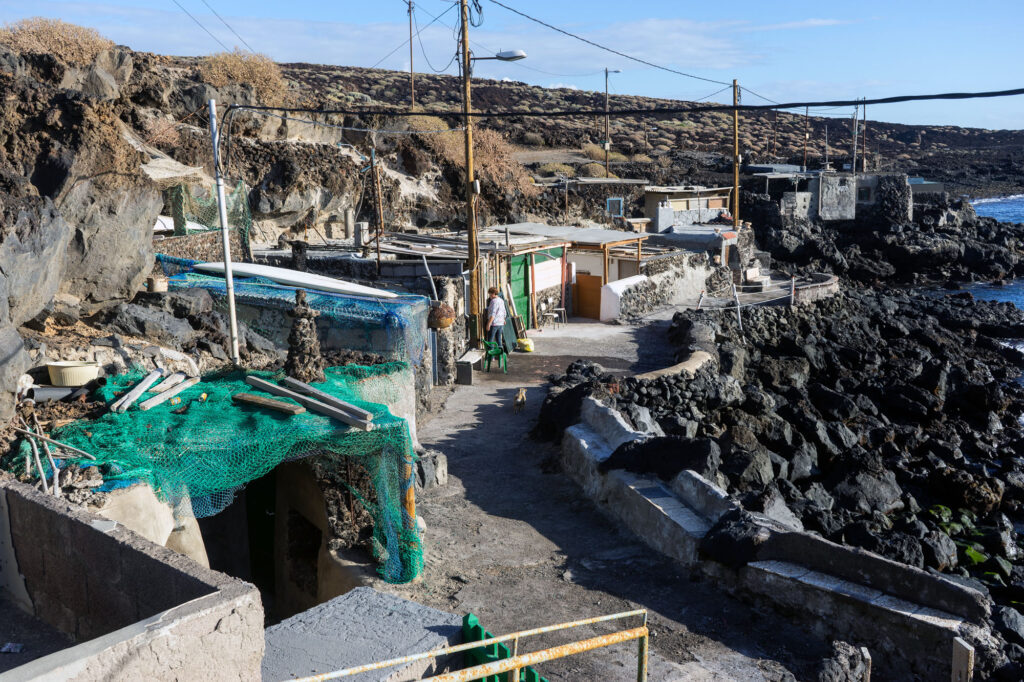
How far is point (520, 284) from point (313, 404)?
A: 43.3 ft

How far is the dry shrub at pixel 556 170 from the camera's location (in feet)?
163

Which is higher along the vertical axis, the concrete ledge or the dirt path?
the concrete ledge

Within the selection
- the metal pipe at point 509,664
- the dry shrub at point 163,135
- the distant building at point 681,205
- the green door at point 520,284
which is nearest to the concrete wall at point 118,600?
the metal pipe at point 509,664

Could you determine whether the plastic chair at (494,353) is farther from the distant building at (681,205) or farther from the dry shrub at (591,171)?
the dry shrub at (591,171)

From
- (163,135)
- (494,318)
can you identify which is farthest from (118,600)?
(163,135)

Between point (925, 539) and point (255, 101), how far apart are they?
2782 centimetres

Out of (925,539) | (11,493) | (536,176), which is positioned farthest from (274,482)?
(536,176)

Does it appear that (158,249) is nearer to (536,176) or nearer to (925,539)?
(925,539)

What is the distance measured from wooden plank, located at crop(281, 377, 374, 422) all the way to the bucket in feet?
6.53

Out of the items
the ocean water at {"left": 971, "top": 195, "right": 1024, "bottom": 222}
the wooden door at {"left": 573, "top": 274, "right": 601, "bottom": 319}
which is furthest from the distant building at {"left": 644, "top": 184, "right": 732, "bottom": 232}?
the ocean water at {"left": 971, "top": 195, "right": 1024, "bottom": 222}

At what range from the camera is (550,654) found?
180 inches

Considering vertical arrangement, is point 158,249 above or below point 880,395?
above

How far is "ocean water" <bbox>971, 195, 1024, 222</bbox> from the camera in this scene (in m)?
82.7

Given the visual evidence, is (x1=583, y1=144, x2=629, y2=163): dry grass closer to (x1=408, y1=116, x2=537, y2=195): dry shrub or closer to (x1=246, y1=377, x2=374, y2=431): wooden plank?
(x1=408, y1=116, x2=537, y2=195): dry shrub
